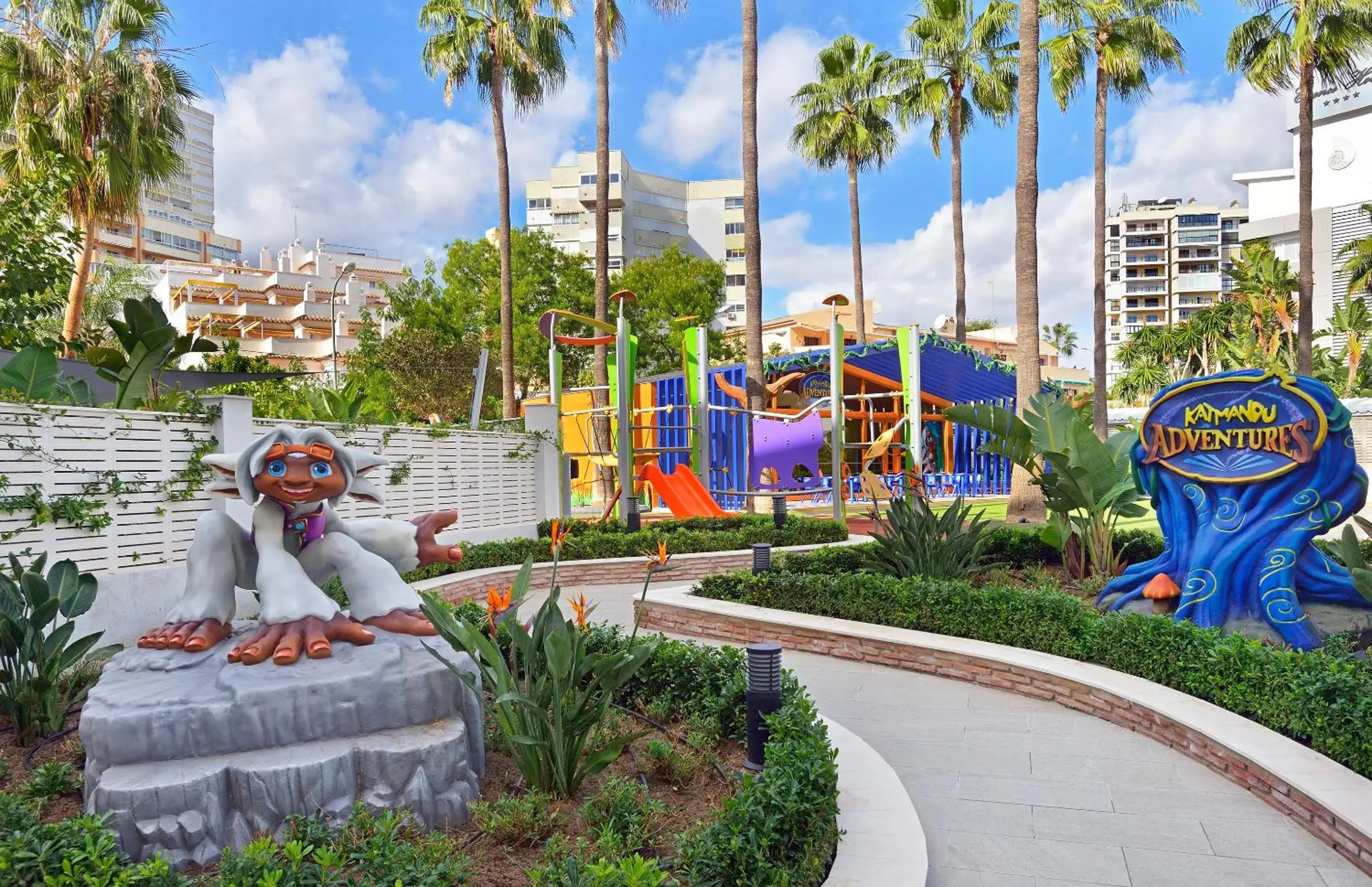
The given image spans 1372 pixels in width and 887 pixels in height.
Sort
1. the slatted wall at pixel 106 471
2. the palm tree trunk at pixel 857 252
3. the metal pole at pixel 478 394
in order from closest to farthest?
the slatted wall at pixel 106 471
the metal pole at pixel 478 394
the palm tree trunk at pixel 857 252

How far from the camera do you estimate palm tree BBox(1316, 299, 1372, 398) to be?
37.4m

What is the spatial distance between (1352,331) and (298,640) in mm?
46620

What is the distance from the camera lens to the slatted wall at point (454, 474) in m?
11.3

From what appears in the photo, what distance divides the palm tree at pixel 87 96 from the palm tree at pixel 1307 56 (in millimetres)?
25617

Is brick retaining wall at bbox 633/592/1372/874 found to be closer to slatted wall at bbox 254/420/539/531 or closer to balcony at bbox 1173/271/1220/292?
slatted wall at bbox 254/420/539/531

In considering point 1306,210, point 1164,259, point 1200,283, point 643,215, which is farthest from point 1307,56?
point 1164,259

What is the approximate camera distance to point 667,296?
3672 cm

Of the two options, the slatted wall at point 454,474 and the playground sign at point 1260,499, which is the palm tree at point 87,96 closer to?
the slatted wall at point 454,474

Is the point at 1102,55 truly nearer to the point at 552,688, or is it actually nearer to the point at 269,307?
the point at 552,688

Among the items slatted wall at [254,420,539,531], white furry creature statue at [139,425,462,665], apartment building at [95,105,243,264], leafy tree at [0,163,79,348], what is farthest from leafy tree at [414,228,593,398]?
apartment building at [95,105,243,264]

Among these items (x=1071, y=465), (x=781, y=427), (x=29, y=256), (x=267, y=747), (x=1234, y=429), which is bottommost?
(x=267, y=747)

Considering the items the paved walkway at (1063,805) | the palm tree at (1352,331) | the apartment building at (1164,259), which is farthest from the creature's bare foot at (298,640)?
the apartment building at (1164,259)

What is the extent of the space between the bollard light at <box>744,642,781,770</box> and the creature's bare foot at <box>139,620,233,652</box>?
8.71ft

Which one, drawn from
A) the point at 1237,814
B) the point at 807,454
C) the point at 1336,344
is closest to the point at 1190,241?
the point at 1336,344
